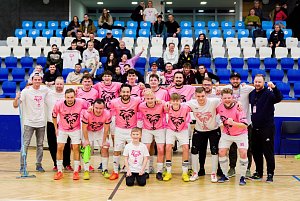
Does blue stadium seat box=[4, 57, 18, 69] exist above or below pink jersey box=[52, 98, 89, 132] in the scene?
above

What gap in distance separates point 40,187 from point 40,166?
1.62 m

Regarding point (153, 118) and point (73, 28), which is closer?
point (153, 118)

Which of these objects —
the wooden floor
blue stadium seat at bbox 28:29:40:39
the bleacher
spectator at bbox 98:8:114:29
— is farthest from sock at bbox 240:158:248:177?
blue stadium seat at bbox 28:29:40:39

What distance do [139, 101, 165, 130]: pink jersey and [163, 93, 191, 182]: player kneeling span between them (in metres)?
0.14

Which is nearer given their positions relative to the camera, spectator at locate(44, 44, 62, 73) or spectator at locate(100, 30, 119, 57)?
spectator at locate(44, 44, 62, 73)

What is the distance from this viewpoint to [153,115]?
30.6ft

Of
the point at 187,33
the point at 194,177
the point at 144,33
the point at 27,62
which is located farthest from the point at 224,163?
the point at 187,33

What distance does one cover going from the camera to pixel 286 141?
12922mm

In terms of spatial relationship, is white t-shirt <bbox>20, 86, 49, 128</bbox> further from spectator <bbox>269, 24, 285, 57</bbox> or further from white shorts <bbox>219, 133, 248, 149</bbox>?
spectator <bbox>269, 24, 285, 57</bbox>

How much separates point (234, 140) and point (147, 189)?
1779 millimetres

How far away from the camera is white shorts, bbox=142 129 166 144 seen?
30.8 ft

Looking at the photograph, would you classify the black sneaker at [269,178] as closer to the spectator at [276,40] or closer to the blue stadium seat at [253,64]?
the blue stadium seat at [253,64]

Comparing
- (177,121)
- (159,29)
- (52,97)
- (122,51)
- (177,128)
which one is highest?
(159,29)

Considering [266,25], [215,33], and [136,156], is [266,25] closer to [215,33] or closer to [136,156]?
[215,33]
